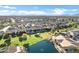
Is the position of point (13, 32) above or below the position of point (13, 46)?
above

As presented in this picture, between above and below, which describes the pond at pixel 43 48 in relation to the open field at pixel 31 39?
below

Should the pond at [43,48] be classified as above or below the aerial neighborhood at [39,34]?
below

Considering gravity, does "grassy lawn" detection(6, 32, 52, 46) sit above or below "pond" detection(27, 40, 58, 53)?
above

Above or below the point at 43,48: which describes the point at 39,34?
above

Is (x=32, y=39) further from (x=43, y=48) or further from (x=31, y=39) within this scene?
(x=43, y=48)

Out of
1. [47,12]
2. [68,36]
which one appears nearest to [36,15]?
[47,12]

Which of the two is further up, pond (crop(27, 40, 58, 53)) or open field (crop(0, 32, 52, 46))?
open field (crop(0, 32, 52, 46))

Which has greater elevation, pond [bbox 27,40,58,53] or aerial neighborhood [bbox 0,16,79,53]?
aerial neighborhood [bbox 0,16,79,53]

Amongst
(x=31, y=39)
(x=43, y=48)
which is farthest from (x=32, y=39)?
(x=43, y=48)
